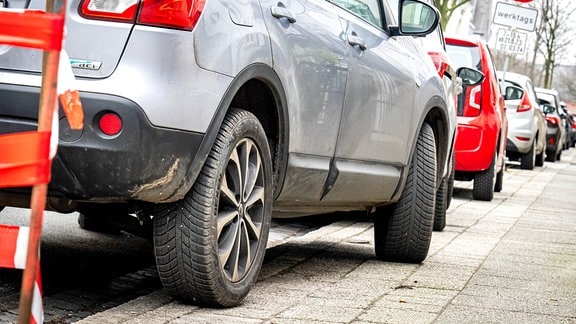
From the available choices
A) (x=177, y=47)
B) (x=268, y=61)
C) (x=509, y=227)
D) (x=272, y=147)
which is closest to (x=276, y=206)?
(x=272, y=147)

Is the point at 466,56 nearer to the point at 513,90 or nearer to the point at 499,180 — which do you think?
the point at 499,180

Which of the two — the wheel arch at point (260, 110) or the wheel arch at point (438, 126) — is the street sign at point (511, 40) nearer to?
the wheel arch at point (438, 126)

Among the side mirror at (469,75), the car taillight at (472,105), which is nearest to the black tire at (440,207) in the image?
the side mirror at (469,75)

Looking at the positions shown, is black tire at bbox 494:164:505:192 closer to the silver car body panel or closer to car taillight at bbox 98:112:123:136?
the silver car body panel

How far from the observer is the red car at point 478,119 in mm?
13180

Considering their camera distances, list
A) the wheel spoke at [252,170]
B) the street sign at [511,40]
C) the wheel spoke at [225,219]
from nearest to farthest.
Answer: the wheel spoke at [225,219] < the wheel spoke at [252,170] < the street sign at [511,40]

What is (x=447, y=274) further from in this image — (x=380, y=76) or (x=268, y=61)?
(x=268, y=61)

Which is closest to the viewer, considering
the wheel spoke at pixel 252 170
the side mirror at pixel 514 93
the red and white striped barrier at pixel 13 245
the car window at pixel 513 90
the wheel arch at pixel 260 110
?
the red and white striped barrier at pixel 13 245

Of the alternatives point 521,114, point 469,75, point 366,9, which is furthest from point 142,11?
point 521,114

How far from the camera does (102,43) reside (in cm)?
423

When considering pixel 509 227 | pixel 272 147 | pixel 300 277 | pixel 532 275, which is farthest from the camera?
pixel 509 227

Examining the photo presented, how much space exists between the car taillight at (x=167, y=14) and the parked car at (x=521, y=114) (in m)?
15.5

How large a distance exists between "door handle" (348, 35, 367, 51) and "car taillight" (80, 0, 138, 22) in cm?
176

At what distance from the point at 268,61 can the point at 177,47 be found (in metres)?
0.67
